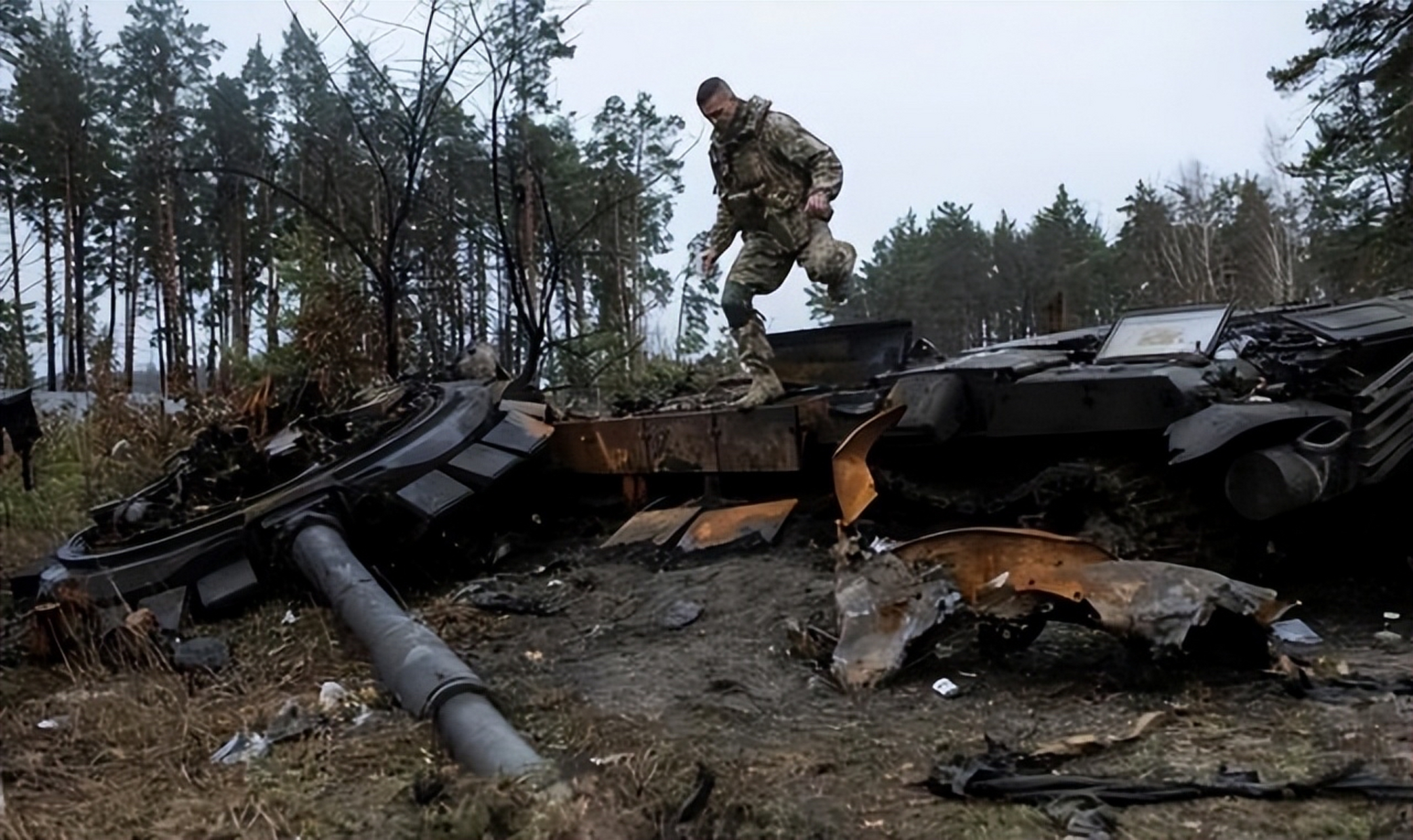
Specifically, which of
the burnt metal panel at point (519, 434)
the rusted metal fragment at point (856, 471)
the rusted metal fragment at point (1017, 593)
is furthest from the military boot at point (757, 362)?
the rusted metal fragment at point (1017, 593)

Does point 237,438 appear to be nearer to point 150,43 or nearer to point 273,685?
point 273,685

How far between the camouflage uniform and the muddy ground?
5.57 feet

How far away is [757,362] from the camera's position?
7.57 metres

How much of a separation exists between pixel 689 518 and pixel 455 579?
1.47 metres

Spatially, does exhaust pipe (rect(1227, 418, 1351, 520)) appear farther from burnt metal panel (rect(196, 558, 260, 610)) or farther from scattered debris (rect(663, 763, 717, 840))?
burnt metal panel (rect(196, 558, 260, 610))

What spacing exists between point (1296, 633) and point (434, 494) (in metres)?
4.55

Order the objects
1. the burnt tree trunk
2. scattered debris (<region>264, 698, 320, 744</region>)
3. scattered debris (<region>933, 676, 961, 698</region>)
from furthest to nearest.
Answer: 1. the burnt tree trunk
2. scattered debris (<region>933, 676, 961, 698</region>)
3. scattered debris (<region>264, 698, 320, 744</region>)

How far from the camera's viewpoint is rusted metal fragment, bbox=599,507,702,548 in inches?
289

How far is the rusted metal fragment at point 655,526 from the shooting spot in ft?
24.1

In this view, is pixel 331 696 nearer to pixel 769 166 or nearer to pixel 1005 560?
pixel 1005 560

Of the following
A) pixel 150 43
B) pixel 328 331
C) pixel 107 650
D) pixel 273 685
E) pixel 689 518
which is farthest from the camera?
pixel 150 43

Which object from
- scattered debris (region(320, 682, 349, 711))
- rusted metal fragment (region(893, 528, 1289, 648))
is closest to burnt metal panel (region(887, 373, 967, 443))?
rusted metal fragment (region(893, 528, 1289, 648))

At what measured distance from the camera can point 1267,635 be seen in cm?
447

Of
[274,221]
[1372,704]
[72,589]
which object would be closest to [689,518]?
[72,589]
